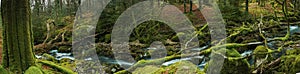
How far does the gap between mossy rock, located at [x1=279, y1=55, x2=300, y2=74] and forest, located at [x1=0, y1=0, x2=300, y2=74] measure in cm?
2

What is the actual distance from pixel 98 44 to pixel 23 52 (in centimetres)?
1092

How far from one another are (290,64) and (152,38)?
1288cm

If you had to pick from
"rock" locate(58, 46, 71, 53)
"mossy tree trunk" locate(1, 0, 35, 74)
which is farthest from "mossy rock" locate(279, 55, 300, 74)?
"rock" locate(58, 46, 71, 53)

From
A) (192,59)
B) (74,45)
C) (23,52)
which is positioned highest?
(23,52)

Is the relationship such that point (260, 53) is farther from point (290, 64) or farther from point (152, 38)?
point (152, 38)

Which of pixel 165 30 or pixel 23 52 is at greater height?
pixel 23 52

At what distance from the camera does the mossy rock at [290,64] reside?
5652mm

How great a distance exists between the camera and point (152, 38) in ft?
61.1

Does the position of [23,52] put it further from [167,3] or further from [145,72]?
[167,3]

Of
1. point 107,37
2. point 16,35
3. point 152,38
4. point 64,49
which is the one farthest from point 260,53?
point 107,37

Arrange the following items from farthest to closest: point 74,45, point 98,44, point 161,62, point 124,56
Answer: point 74,45 → point 98,44 → point 124,56 → point 161,62

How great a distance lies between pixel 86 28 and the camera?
20.6 m

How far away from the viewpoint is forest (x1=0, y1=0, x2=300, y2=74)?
251 inches

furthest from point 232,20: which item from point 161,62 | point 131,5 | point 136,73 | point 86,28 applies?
point 136,73
